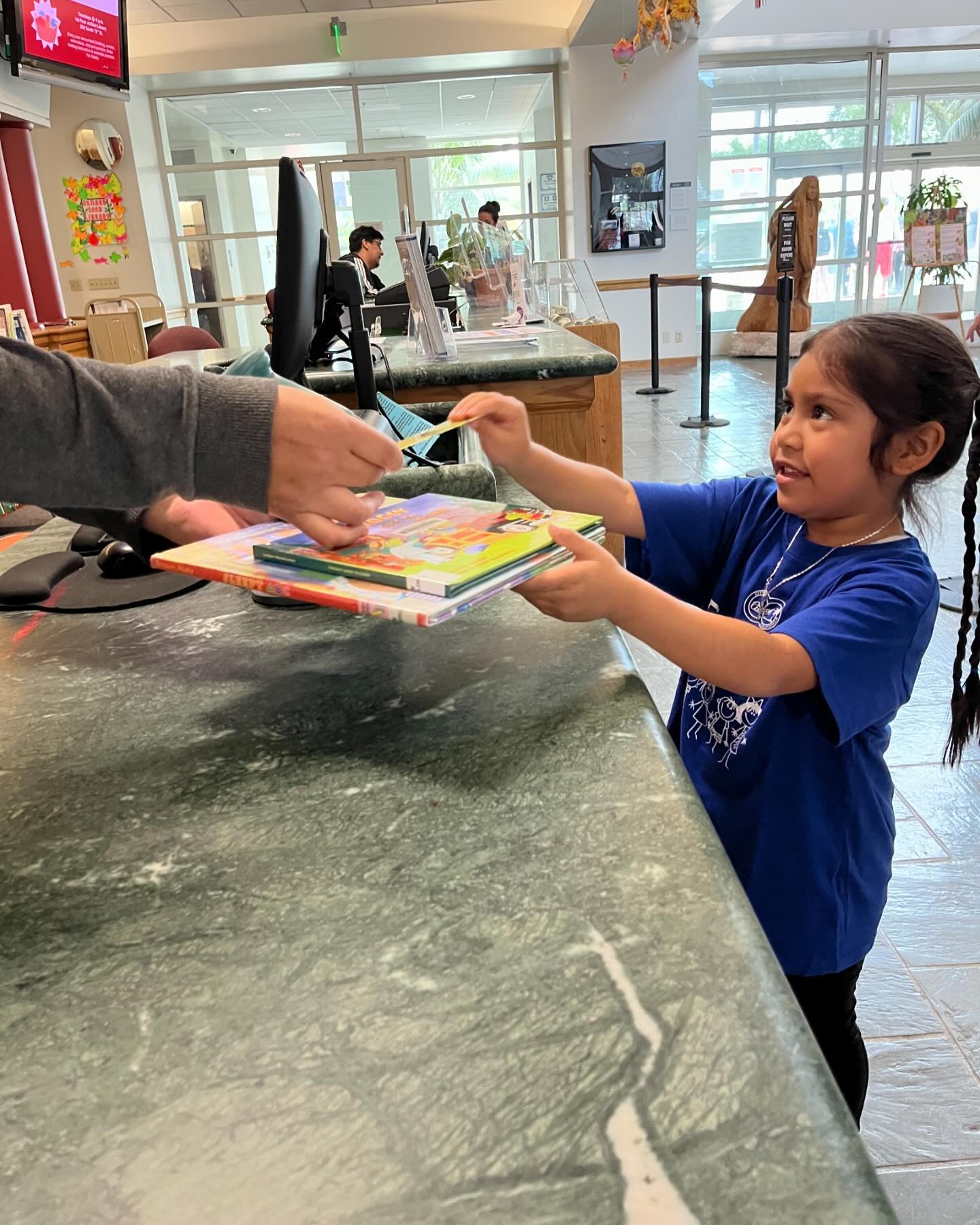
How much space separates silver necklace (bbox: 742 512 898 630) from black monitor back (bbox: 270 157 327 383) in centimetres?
70

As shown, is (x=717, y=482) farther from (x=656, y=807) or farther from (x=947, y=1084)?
(x=947, y=1084)

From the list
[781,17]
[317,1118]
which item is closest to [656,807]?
[317,1118]

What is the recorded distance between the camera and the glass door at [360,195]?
9.08 m

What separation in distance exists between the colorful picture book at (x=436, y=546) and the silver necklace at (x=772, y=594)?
0.28m

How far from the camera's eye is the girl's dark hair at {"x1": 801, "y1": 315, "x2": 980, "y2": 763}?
96 cm

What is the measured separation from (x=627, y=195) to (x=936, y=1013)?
8.63 metres

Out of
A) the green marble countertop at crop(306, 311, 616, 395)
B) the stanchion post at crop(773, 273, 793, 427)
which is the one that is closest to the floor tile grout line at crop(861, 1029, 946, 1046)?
the green marble countertop at crop(306, 311, 616, 395)

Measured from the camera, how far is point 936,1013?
1.46 meters

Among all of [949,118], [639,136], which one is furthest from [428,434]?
[949,118]

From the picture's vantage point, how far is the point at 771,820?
97 centimetres

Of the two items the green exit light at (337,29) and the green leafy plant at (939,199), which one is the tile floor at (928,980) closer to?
the green exit light at (337,29)

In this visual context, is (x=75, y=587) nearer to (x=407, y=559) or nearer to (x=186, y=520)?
(x=186, y=520)

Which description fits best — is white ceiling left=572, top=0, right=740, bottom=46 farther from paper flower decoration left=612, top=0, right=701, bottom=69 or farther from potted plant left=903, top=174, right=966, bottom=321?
potted plant left=903, top=174, right=966, bottom=321

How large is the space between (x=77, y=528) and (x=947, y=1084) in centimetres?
148
